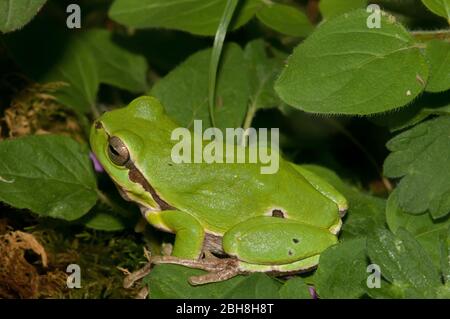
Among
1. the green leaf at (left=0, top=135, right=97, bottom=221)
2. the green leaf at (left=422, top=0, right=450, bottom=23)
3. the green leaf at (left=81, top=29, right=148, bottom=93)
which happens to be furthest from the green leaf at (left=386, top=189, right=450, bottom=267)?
the green leaf at (left=81, top=29, right=148, bottom=93)

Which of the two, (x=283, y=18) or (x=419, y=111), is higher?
(x=283, y=18)

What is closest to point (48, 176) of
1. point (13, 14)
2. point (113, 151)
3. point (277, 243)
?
point (113, 151)

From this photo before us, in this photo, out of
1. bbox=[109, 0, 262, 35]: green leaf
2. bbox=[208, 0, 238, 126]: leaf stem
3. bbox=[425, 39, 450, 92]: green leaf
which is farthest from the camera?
bbox=[109, 0, 262, 35]: green leaf

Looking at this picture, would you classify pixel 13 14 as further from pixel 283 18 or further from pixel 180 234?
pixel 283 18

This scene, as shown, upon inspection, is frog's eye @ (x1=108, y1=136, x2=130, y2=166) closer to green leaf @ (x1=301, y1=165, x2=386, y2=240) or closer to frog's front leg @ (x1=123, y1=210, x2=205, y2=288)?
frog's front leg @ (x1=123, y1=210, x2=205, y2=288)

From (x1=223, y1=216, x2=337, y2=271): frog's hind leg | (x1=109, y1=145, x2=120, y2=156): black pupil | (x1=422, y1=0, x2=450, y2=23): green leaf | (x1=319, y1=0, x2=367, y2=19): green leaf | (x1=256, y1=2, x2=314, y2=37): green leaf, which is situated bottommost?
(x1=223, y1=216, x2=337, y2=271): frog's hind leg

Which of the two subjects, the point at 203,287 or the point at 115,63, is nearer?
the point at 203,287
